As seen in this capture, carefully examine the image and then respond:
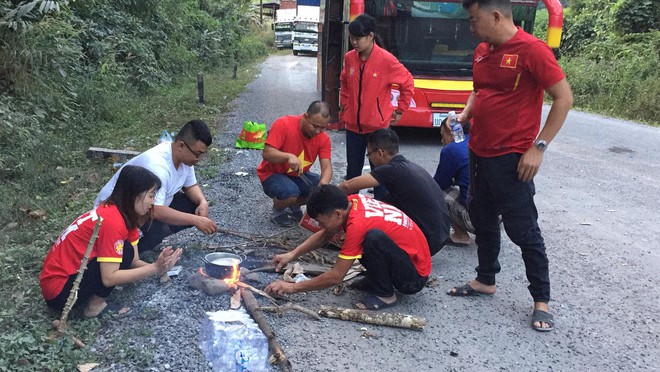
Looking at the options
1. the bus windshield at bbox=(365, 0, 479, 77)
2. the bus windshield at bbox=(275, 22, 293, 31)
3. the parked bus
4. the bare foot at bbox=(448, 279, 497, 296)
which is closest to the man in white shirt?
the bare foot at bbox=(448, 279, 497, 296)

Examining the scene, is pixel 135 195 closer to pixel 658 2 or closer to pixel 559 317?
pixel 559 317

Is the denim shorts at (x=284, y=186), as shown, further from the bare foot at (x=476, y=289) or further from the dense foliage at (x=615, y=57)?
the dense foliage at (x=615, y=57)

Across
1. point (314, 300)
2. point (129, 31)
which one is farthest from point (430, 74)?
point (129, 31)

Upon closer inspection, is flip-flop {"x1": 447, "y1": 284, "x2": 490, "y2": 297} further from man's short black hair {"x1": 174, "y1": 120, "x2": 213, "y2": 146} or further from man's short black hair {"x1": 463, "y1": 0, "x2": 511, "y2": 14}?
man's short black hair {"x1": 174, "y1": 120, "x2": 213, "y2": 146}

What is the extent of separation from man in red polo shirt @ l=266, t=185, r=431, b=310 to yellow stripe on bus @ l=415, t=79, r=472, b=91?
19.3ft

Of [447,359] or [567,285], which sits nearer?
[447,359]

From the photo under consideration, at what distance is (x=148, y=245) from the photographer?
4312 mm

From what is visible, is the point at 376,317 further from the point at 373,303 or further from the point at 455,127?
the point at 455,127

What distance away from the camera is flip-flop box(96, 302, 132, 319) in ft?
11.5

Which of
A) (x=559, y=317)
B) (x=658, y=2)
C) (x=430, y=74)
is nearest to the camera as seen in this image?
(x=559, y=317)

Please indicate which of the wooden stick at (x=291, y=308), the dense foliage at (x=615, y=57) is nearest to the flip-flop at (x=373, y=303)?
the wooden stick at (x=291, y=308)

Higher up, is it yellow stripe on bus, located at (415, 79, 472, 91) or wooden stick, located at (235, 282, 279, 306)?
yellow stripe on bus, located at (415, 79, 472, 91)

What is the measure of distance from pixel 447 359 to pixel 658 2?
18.4 meters

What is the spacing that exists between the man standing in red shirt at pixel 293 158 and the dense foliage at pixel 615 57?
10457 mm
